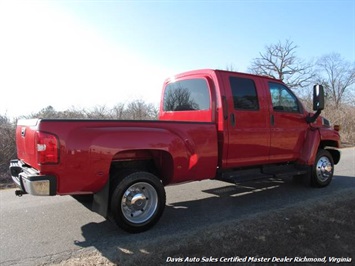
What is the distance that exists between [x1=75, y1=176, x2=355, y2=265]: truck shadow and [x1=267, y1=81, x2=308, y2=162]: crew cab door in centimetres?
80

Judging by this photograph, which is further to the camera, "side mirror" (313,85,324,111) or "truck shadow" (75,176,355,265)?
"side mirror" (313,85,324,111)

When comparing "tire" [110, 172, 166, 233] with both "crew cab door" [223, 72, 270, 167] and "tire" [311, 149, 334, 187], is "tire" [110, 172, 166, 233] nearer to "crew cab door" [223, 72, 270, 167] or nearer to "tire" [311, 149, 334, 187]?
"crew cab door" [223, 72, 270, 167]

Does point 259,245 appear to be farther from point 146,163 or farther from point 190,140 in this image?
point 146,163

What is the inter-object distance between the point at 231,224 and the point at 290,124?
2.82 meters

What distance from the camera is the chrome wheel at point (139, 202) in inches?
182

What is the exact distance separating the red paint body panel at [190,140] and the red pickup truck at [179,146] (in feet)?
0.04

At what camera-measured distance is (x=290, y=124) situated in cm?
674

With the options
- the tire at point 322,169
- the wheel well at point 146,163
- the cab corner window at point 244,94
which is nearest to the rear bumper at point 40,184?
the wheel well at point 146,163

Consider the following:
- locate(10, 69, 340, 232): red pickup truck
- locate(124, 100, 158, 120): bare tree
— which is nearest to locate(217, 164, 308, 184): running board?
locate(10, 69, 340, 232): red pickup truck

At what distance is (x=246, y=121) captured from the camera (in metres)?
5.90

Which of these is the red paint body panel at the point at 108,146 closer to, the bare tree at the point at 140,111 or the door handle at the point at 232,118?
the door handle at the point at 232,118

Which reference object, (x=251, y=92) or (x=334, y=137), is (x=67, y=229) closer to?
(x=251, y=92)

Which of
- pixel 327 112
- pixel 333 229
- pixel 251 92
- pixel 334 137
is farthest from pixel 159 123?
pixel 327 112

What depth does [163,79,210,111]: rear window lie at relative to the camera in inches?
232
